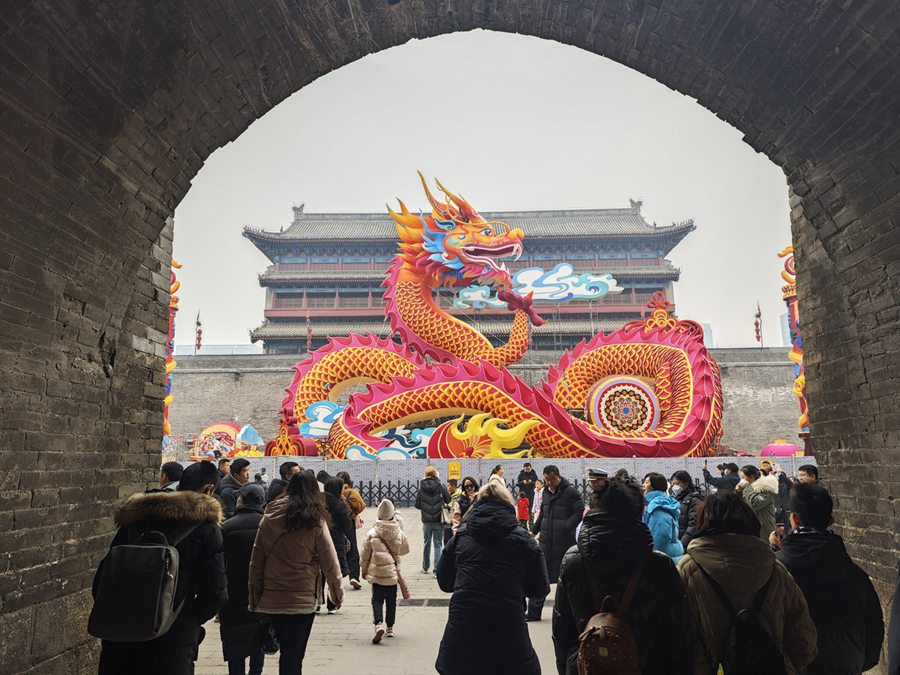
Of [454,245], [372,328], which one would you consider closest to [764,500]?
[454,245]

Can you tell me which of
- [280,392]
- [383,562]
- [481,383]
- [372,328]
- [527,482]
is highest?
[372,328]

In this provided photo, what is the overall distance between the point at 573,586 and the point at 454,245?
1382cm

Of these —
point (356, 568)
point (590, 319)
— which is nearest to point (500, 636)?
point (356, 568)

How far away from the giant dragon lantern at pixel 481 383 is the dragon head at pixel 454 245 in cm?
3

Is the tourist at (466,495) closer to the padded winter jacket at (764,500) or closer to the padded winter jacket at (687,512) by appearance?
the padded winter jacket at (687,512)

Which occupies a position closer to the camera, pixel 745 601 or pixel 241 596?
pixel 745 601

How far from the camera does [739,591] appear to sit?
200cm

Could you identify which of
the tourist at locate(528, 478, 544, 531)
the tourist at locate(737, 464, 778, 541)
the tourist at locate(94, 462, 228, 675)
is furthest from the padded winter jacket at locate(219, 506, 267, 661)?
the tourist at locate(528, 478, 544, 531)

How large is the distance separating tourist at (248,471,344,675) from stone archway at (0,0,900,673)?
4.50 feet

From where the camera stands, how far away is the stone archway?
3.26 m

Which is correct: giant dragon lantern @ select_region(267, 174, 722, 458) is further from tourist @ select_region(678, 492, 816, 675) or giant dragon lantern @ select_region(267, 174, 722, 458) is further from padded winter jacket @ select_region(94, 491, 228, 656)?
tourist @ select_region(678, 492, 816, 675)

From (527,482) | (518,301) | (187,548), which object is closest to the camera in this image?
(187,548)

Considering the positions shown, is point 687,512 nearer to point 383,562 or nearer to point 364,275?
point 383,562

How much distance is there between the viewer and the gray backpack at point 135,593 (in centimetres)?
211
